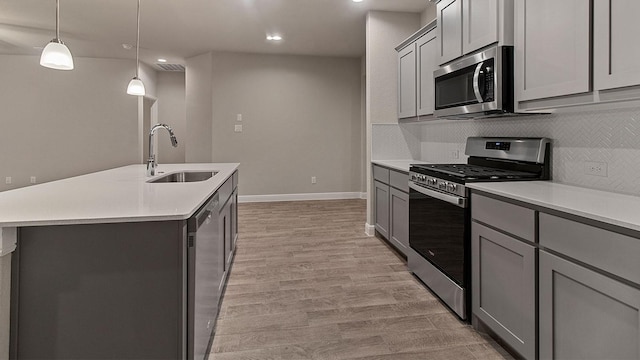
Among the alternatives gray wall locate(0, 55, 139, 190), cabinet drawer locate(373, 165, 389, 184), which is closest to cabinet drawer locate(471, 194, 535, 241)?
cabinet drawer locate(373, 165, 389, 184)

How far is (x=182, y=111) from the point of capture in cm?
838

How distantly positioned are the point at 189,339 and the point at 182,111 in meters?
7.78

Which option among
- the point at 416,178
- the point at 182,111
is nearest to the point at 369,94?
the point at 416,178

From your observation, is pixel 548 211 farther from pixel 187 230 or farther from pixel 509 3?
pixel 187 230

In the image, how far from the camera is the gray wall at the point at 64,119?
6574mm

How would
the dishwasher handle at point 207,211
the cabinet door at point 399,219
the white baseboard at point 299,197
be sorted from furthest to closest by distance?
the white baseboard at point 299,197
the cabinet door at point 399,219
the dishwasher handle at point 207,211

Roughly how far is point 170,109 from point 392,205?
6.71 m

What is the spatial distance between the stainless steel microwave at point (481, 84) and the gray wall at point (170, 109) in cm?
697

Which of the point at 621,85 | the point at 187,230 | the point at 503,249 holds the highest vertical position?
the point at 621,85

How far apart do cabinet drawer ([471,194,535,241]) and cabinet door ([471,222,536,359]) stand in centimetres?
4

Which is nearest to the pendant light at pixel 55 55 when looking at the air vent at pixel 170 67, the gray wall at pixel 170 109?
the air vent at pixel 170 67

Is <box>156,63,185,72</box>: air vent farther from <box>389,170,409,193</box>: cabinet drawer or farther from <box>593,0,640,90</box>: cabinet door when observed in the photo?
<box>593,0,640,90</box>: cabinet door

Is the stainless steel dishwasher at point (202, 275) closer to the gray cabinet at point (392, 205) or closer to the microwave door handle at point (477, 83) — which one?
the gray cabinet at point (392, 205)

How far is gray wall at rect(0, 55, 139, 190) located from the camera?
21.6 ft
